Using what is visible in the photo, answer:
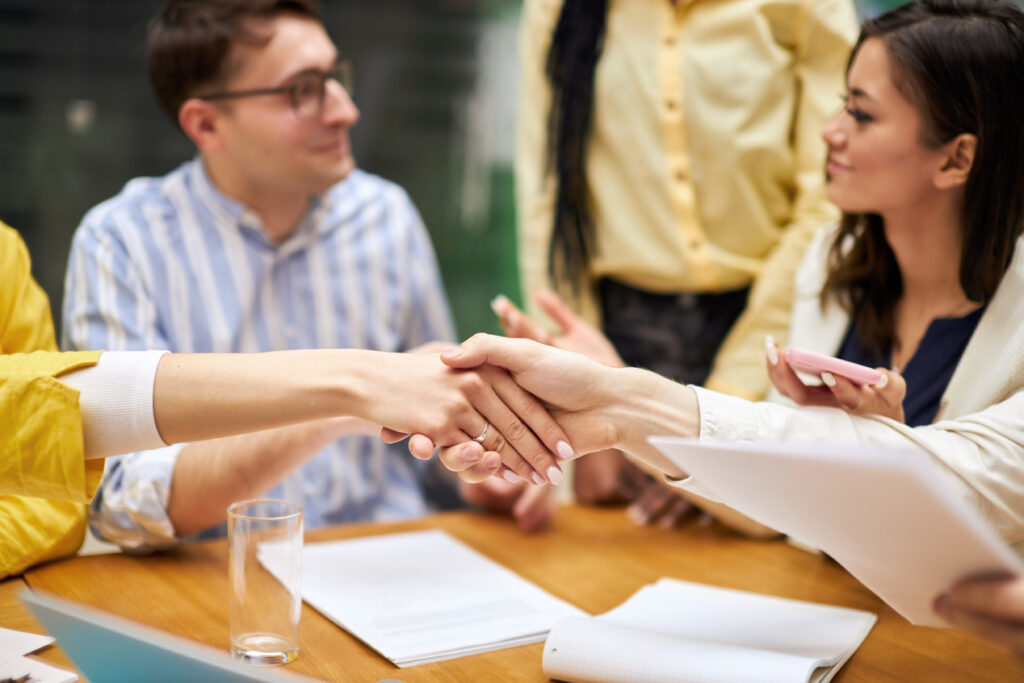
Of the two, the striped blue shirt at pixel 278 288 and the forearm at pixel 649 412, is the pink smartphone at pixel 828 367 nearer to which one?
the forearm at pixel 649 412

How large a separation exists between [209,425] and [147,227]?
74 centimetres

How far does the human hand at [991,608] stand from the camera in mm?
803

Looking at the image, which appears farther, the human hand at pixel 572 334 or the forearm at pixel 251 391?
the human hand at pixel 572 334

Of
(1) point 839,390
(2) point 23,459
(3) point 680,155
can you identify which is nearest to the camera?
(2) point 23,459

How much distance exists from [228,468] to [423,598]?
1.22 ft

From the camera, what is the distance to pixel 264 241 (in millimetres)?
1878

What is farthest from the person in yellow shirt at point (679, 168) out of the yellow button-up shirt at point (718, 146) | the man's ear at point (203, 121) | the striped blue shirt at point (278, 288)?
the man's ear at point (203, 121)

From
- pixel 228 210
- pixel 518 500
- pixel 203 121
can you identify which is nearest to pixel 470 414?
pixel 518 500

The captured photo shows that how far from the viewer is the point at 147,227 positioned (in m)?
1.78

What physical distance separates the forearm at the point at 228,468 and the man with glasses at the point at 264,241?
30 centimetres

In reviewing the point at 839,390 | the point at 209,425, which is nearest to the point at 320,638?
the point at 209,425

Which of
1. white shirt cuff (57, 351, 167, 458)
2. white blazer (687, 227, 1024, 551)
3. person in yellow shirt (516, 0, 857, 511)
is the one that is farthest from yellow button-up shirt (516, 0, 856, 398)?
white shirt cuff (57, 351, 167, 458)

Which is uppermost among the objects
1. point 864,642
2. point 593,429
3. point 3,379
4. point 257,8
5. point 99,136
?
point 257,8

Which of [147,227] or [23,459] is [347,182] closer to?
[147,227]
